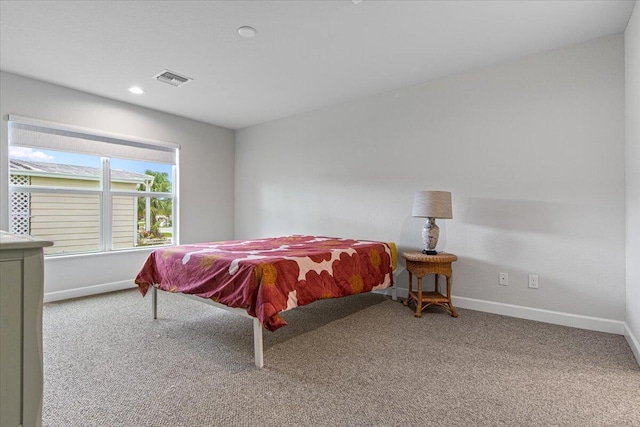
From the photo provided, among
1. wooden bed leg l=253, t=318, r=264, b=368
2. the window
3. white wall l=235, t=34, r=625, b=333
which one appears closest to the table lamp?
white wall l=235, t=34, r=625, b=333

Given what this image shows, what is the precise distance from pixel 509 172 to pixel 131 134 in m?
4.44

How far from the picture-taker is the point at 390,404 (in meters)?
1.57

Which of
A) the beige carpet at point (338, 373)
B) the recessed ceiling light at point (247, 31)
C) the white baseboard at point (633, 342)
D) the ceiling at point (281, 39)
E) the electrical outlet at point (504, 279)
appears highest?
the ceiling at point (281, 39)

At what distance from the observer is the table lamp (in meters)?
2.94

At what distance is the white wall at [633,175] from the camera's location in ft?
6.93

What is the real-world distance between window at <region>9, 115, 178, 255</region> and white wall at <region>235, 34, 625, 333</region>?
2336mm

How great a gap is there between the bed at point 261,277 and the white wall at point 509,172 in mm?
986

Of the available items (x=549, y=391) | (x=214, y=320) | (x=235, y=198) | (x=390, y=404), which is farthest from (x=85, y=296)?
(x=549, y=391)

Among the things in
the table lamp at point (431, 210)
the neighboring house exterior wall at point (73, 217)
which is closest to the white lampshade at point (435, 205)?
the table lamp at point (431, 210)

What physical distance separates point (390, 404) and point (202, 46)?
293 cm

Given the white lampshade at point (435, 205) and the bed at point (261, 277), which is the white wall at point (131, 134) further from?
the white lampshade at point (435, 205)

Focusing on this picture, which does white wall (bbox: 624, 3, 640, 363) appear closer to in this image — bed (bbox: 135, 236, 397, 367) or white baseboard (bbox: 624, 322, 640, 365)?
white baseboard (bbox: 624, 322, 640, 365)

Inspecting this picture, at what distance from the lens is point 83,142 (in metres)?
3.74

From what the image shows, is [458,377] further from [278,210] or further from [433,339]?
[278,210]
